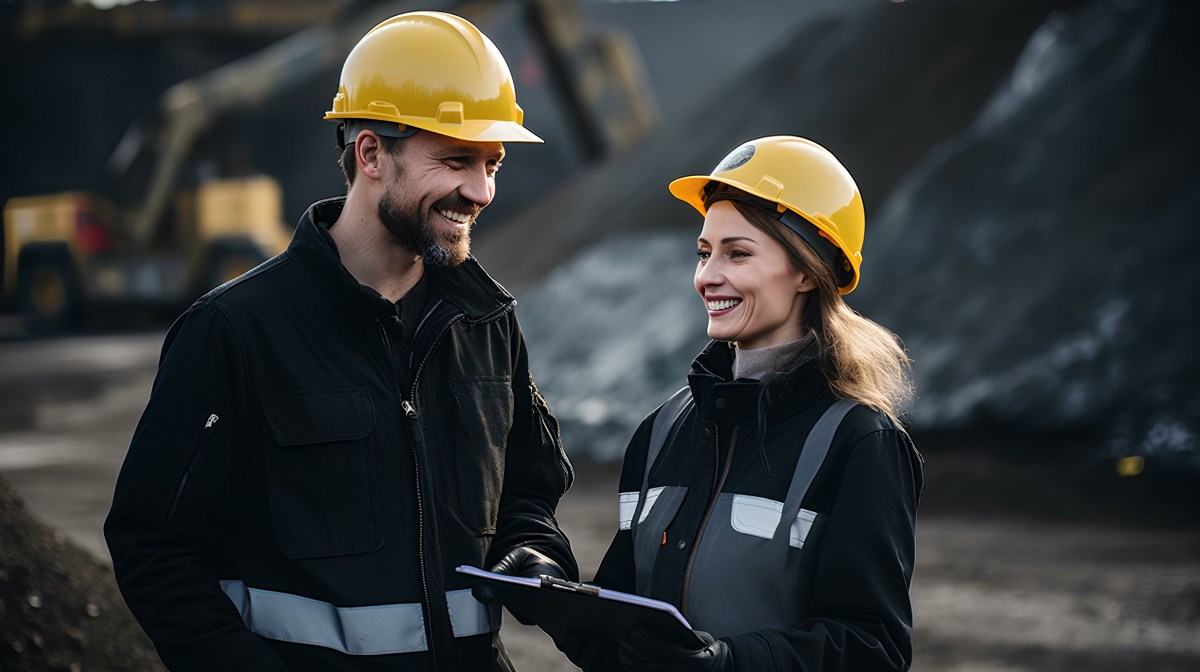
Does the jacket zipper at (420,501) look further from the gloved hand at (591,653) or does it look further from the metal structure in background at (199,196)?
the metal structure in background at (199,196)

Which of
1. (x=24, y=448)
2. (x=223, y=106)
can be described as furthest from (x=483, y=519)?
(x=223, y=106)

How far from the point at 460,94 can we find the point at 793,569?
1.26 metres

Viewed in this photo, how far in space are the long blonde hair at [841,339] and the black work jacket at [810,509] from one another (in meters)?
0.05

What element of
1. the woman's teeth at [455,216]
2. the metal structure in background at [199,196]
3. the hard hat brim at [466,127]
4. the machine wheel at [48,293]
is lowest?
the woman's teeth at [455,216]

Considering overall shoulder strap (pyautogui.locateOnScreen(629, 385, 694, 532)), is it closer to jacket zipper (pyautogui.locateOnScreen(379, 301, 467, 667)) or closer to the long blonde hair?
the long blonde hair

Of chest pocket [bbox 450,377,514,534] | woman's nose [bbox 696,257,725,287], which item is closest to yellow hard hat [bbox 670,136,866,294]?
woman's nose [bbox 696,257,725,287]

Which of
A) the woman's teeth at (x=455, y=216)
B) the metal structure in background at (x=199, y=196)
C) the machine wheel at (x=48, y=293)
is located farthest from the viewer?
the machine wheel at (x=48, y=293)

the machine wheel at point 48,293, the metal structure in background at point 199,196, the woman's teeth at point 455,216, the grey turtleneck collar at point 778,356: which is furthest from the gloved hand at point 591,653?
the machine wheel at point 48,293

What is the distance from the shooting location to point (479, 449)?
2803 mm

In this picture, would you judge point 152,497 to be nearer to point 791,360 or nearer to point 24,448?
point 791,360

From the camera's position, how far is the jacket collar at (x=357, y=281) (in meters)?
2.67

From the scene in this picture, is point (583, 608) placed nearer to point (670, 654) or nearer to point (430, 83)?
point (670, 654)

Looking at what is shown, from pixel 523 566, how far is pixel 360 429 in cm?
47

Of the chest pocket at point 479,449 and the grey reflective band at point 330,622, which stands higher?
the chest pocket at point 479,449
